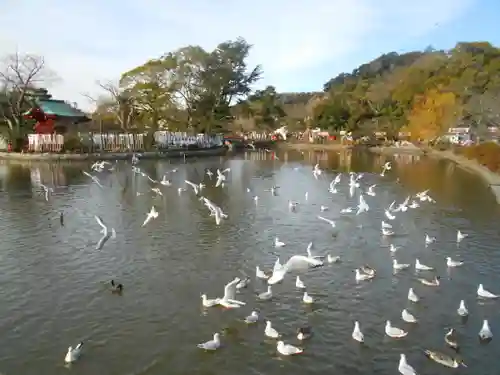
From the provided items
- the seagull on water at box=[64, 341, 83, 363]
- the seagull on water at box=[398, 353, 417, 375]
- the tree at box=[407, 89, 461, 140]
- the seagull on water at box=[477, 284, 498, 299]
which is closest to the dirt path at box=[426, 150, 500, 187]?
the tree at box=[407, 89, 461, 140]

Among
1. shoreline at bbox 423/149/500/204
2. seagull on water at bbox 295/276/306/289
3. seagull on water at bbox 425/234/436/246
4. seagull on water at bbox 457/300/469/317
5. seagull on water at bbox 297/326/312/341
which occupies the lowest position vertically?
seagull on water at bbox 297/326/312/341

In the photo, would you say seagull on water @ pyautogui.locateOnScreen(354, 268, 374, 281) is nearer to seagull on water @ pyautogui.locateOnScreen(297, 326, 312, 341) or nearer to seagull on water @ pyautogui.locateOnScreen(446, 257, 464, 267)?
seagull on water @ pyautogui.locateOnScreen(446, 257, 464, 267)

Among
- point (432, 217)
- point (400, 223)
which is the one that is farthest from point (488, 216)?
point (400, 223)

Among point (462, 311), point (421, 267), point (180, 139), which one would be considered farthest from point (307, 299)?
point (180, 139)

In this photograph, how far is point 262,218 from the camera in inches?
753

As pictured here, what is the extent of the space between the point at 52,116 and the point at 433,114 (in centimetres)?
3934

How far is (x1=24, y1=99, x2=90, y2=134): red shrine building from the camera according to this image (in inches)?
1800

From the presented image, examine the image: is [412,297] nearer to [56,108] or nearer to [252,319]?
[252,319]

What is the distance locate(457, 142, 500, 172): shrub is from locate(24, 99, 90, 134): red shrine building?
117 ft

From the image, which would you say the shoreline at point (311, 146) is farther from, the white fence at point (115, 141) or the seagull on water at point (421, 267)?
the seagull on water at point (421, 267)

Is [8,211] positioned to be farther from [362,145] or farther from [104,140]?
[362,145]

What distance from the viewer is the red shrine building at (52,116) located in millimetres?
45719

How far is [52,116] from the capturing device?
157 ft

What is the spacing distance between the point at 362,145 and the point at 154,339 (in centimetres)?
5979
